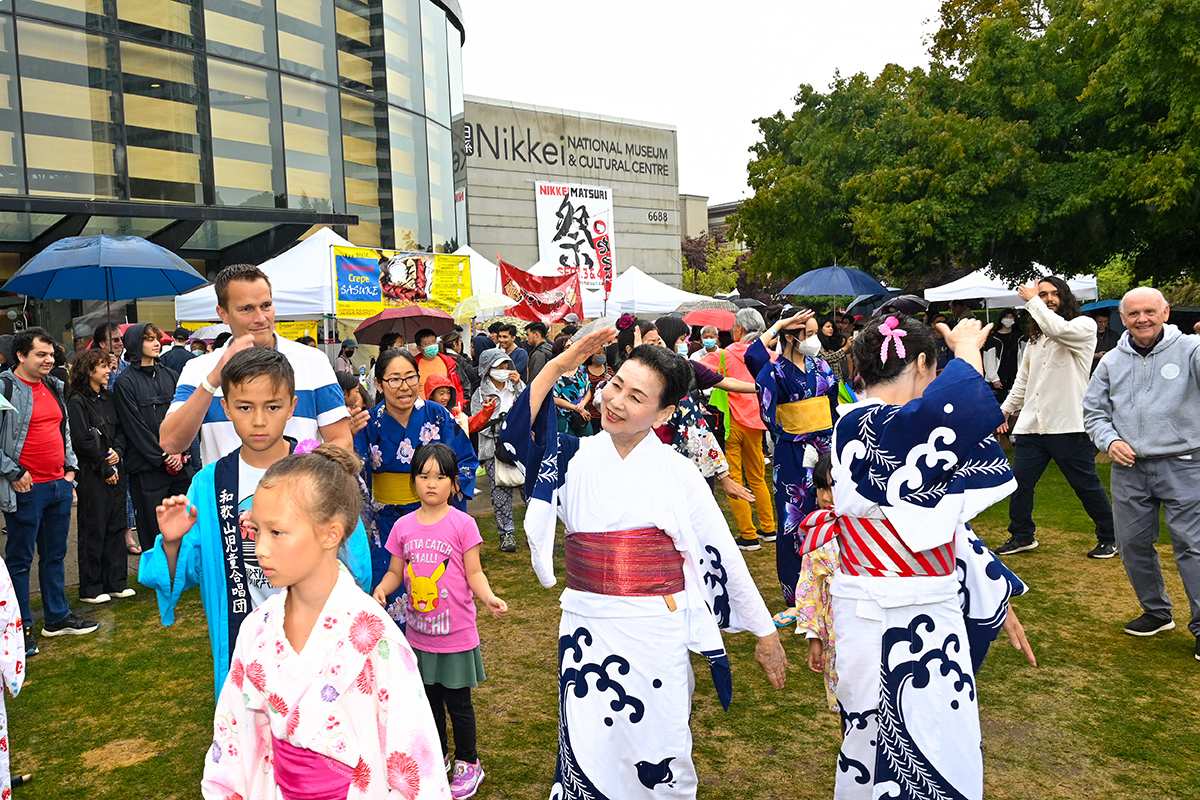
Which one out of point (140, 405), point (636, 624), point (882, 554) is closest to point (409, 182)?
point (140, 405)

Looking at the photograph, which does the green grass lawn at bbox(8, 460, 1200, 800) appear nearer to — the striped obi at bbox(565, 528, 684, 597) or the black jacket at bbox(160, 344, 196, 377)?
the striped obi at bbox(565, 528, 684, 597)

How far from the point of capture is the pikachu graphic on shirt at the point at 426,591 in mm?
3945

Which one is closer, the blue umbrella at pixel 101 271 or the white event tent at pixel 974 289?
the blue umbrella at pixel 101 271

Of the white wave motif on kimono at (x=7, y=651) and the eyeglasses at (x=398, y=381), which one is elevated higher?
the eyeglasses at (x=398, y=381)

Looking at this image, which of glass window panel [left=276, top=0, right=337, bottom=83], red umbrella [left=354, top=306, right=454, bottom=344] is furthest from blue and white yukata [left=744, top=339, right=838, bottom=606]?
glass window panel [left=276, top=0, right=337, bottom=83]

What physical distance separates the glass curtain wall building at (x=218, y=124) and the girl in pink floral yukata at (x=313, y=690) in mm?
12772

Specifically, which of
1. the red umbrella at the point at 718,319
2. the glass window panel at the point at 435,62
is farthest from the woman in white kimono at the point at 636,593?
the glass window panel at the point at 435,62

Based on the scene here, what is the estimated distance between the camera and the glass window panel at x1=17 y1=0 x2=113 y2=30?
1327 centimetres

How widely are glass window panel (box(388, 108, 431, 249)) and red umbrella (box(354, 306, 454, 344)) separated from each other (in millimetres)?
6227

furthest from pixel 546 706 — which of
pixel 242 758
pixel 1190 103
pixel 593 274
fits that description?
pixel 593 274

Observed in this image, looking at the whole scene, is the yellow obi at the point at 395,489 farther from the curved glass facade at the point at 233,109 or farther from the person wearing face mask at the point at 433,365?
the curved glass facade at the point at 233,109

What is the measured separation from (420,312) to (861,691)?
32.9ft

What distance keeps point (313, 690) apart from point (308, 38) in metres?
17.1

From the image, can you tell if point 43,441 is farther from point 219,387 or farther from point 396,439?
point 219,387
